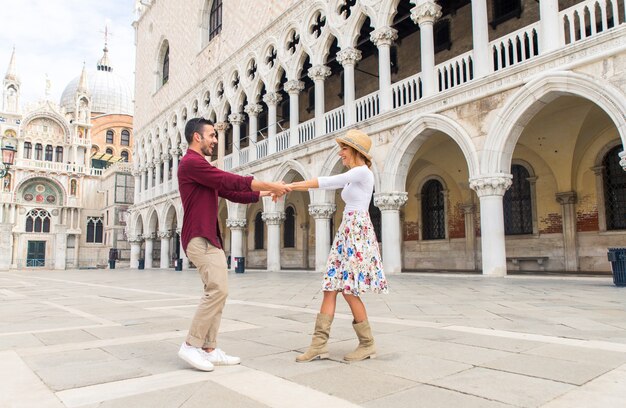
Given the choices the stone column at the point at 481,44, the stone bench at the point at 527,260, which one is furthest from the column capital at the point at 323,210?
the stone column at the point at 481,44

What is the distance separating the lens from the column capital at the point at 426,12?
13.1 m

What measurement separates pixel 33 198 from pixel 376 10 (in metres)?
47.2

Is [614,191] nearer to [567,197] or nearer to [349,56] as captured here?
[567,197]

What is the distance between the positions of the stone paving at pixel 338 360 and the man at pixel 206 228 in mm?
194

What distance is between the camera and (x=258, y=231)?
28.2 metres

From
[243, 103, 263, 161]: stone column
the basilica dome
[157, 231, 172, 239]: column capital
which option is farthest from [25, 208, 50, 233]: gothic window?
[243, 103, 263, 161]: stone column

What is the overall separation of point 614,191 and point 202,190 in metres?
14.0

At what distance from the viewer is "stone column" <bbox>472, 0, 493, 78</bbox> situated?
12.0 m

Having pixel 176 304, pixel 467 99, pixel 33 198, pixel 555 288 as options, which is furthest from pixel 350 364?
pixel 33 198

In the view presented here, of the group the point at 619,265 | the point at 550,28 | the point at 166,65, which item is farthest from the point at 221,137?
the point at 619,265

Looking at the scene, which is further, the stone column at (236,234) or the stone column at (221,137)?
the stone column at (221,137)

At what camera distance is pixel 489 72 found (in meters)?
12.0

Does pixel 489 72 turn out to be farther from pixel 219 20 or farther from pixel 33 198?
pixel 33 198

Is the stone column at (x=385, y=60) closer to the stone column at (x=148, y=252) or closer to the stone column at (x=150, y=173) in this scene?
the stone column at (x=150, y=173)
